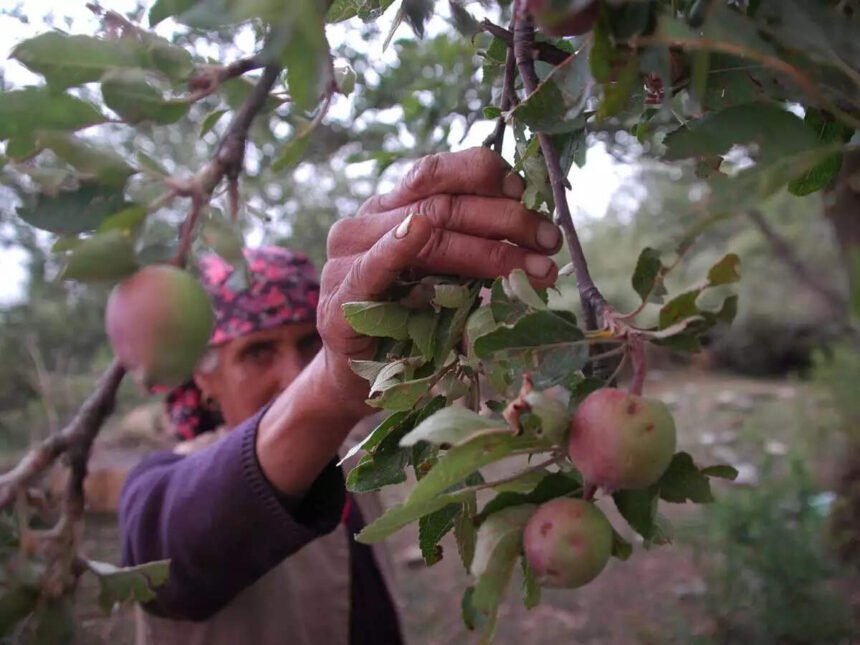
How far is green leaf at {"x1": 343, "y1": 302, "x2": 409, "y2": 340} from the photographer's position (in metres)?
0.67

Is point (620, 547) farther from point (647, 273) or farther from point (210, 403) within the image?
point (210, 403)

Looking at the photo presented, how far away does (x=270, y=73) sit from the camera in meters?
0.51

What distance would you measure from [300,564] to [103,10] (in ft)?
5.31

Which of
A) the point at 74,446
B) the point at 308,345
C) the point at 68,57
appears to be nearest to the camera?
the point at 68,57

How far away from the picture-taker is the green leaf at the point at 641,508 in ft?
1.60

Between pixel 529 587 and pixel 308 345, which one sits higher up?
pixel 529 587

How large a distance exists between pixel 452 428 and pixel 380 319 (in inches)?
10.2

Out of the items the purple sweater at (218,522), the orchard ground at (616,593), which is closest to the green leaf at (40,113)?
the purple sweater at (218,522)

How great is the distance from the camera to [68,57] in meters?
0.48

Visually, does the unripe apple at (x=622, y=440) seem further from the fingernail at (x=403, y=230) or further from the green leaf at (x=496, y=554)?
the fingernail at (x=403, y=230)

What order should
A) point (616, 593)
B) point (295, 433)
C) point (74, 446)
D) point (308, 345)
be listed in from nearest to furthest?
1. point (74, 446)
2. point (295, 433)
3. point (308, 345)
4. point (616, 593)

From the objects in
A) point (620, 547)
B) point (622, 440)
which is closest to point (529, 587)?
point (620, 547)

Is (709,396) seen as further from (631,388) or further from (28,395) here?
(631,388)

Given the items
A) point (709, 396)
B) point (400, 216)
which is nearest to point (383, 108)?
point (400, 216)
